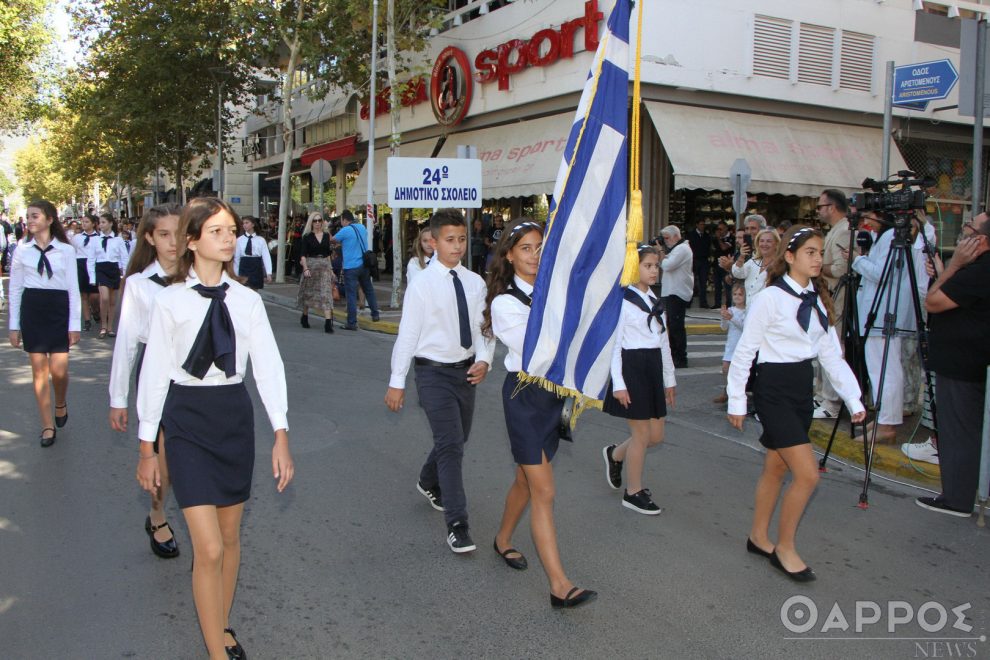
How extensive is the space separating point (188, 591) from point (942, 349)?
4934mm

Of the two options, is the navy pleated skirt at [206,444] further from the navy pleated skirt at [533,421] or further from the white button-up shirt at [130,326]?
the navy pleated skirt at [533,421]

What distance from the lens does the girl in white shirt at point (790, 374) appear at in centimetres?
422

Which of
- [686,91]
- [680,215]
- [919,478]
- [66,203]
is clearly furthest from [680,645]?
[66,203]

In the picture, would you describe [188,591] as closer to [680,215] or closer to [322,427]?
[322,427]

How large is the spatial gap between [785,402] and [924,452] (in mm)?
2902

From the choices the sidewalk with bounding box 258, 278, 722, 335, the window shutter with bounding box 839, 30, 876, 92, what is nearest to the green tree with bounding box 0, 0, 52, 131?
the sidewalk with bounding box 258, 278, 722, 335

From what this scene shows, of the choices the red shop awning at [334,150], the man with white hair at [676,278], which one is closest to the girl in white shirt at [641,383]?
the man with white hair at [676,278]

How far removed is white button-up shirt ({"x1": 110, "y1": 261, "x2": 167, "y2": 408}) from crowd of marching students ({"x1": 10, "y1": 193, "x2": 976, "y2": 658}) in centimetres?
1

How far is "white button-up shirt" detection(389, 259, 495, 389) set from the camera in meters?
4.56

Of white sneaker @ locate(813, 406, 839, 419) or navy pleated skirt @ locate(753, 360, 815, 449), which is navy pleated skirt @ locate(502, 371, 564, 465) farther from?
white sneaker @ locate(813, 406, 839, 419)

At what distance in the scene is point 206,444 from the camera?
311 centimetres

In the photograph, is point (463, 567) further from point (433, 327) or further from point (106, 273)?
point (106, 273)

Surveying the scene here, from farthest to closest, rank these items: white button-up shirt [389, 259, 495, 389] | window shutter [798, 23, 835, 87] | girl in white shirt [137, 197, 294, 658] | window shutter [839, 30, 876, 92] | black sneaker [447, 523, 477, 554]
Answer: window shutter [839, 30, 876, 92] → window shutter [798, 23, 835, 87] → white button-up shirt [389, 259, 495, 389] → black sneaker [447, 523, 477, 554] → girl in white shirt [137, 197, 294, 658]

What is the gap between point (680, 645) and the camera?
11.6 feet
